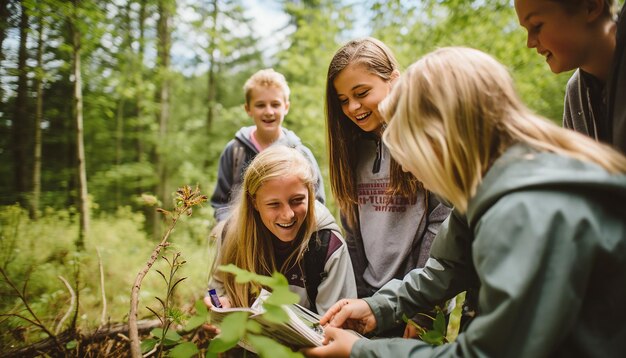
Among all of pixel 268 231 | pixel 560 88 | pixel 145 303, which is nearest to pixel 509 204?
pixel 268 231

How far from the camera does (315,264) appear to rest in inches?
85.7

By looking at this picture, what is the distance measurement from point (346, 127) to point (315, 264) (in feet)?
3.15

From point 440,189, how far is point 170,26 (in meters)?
9.68

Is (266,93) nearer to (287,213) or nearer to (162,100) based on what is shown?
(287,213)

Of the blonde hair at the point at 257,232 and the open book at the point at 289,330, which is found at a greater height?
the blonde hair at the point at 257,232

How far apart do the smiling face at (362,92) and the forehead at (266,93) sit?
66.3 inches

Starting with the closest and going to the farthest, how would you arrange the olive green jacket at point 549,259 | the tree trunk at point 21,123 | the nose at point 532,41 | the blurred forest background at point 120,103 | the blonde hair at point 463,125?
the olive green jacket at point 549,259, the blonde hair at point 463,125, the nose at point 532,41, the tree trunk at point 21,123, the blurred forest background at point 120,103

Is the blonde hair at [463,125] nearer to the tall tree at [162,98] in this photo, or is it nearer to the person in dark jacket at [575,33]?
the person in dark jacket at [575,33]

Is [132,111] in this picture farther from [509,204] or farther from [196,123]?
[509,204]

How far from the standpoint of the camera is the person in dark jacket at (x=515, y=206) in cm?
88

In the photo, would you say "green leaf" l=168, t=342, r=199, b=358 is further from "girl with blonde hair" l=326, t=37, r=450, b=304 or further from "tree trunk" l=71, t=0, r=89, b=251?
"tree trunk" l=71, t=0, r=89, b=251

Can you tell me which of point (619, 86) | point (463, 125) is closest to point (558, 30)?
point (619, 86)

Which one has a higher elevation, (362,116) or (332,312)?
(362,116)

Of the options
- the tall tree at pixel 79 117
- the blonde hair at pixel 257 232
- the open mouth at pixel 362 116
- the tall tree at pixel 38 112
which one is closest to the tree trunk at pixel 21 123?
the tall tree at pixel 38 112
